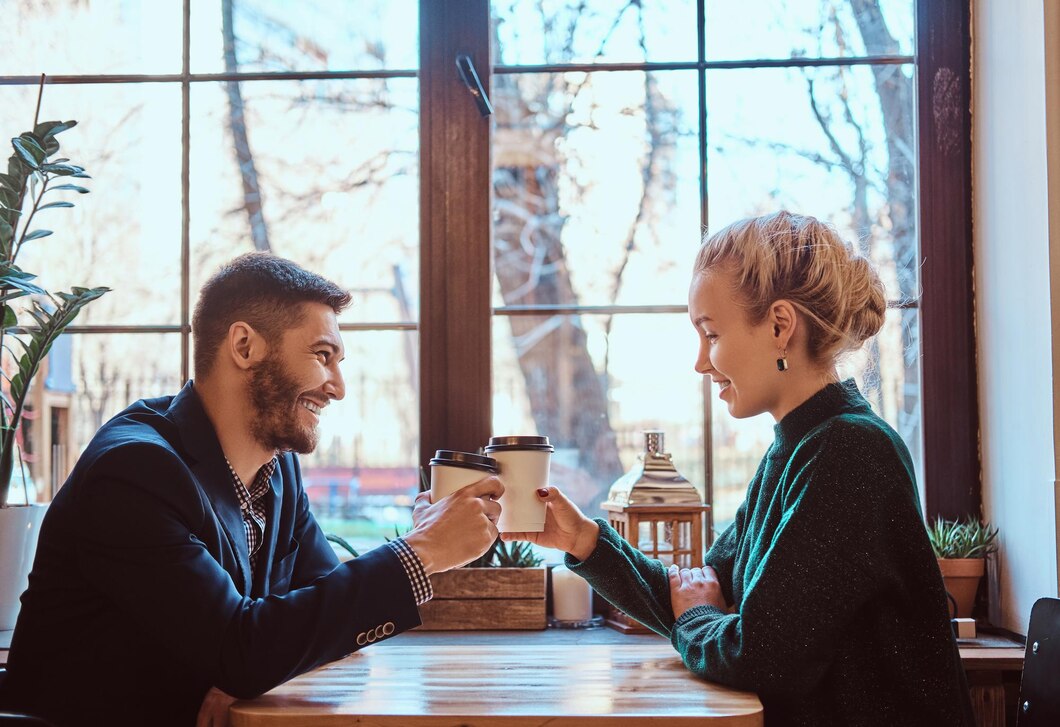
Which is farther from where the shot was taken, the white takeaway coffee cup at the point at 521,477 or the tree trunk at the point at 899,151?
the tree trunk at the point at 899,151

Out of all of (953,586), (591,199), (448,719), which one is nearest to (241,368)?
(448,719)

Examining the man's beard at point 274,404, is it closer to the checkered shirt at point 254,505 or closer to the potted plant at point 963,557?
the checkered shirt at point 254,505

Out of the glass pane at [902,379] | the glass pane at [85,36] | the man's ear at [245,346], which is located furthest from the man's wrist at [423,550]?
the glass pane at [85,36]

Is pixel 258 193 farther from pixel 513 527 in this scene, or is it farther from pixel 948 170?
pixel 948 170

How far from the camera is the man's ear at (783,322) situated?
157 cm

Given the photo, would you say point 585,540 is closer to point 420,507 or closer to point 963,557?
point 420,507

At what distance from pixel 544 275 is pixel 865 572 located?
4.88ft

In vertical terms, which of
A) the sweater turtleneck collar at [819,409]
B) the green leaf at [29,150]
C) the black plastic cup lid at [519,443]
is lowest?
the black plastic cup lid at [519,443]

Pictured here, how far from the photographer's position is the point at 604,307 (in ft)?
8.42

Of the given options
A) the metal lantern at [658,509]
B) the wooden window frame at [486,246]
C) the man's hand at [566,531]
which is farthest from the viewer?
the wooden window frame at [486,246]

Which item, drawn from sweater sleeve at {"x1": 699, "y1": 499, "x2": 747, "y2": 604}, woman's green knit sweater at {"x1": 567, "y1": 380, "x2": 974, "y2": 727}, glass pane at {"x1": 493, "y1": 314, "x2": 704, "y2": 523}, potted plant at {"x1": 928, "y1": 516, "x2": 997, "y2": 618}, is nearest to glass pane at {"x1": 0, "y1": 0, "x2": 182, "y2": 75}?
glass pane at {"x1": 493, "y1": 314, "x2": 704, "y2": 523}

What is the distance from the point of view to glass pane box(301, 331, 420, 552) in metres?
2.56

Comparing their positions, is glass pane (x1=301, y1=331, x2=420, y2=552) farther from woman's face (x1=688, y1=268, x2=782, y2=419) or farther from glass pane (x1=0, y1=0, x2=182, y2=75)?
woman's face (x1=688, y1=268, x2=782, y2=419)

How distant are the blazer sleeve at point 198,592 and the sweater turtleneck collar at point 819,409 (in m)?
0.63
